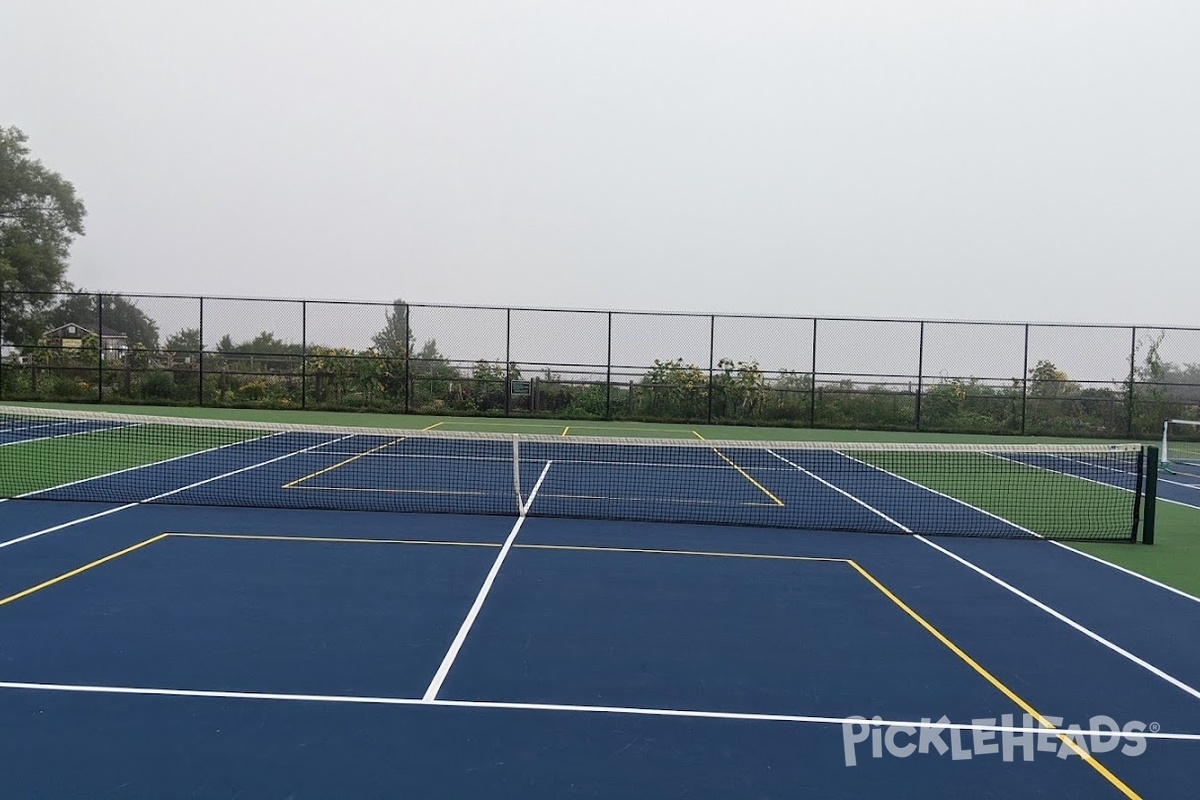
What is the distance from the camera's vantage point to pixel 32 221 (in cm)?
4222

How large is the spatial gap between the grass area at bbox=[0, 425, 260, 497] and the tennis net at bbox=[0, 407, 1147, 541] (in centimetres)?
4

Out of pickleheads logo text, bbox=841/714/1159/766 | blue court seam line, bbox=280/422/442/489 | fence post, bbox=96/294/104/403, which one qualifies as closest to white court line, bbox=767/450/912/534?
pickleheads logo text, bbox=841/714/1159/766

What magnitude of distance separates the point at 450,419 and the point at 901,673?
71.8 feet

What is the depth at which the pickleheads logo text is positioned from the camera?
441cm

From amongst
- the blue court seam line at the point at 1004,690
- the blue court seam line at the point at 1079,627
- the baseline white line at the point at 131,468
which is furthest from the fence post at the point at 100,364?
the blue court seam line at the point at 1004,690

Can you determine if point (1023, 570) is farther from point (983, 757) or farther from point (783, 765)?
point (783, 765)

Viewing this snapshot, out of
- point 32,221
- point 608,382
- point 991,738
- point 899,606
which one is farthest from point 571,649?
point 32,221

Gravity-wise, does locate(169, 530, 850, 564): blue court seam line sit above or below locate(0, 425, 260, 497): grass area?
below

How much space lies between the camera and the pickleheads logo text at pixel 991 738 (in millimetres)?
4410

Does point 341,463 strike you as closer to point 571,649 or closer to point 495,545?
point 495,545

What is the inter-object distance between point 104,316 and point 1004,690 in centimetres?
4892

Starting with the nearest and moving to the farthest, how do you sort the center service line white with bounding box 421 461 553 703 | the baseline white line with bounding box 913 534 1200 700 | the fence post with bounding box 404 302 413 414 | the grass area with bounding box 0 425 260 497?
the center service line white with bounding box 421 461 553 703
the baseline white line with bounding box 913 534 1200 700
the grass area with bounding box 0 425 260 497
the fence post with bounding box 404 302 413 414

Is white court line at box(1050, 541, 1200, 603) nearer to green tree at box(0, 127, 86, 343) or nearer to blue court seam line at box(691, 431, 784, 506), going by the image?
blue court seam line at box(691, 431, 784, 506)

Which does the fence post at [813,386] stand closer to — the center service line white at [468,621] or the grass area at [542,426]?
the grass area at [542,426]
